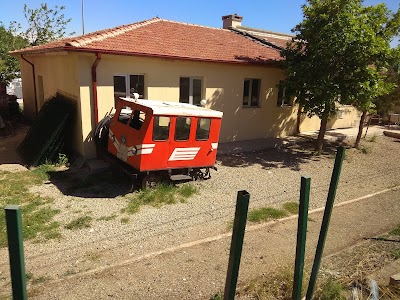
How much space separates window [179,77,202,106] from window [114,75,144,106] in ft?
5.10

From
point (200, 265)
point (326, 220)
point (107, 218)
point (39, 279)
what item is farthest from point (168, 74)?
point (326, 220)

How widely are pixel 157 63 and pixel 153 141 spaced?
407 centimetres

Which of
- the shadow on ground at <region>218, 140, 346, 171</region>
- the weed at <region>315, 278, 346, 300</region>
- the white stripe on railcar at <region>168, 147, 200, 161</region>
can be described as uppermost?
the white stripe on railcar at <region>168, 147, 200, 161</region>

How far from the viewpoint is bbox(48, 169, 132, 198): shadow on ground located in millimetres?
7957

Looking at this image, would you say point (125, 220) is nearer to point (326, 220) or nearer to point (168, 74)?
point (326, 220)

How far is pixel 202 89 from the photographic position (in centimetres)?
1205

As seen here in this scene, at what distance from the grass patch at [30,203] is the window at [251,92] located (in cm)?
792

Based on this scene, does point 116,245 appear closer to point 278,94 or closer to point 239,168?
point 239,168

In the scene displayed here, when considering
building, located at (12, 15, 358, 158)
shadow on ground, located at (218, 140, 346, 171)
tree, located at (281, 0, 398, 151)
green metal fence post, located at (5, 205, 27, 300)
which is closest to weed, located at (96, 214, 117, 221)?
building, located at (12, 15, 358, 158)

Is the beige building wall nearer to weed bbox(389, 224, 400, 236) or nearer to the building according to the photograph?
the building

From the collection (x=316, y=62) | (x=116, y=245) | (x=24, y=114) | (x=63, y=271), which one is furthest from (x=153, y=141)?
(x=24, y=114)

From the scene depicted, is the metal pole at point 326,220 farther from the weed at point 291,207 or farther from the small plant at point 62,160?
the small plant at point 62,160

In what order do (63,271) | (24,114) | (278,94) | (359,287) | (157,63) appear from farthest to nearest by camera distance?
(24,114)
(278,94)
(157,63)
(63,271)
(359,287)

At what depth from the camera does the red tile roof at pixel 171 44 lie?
31.6 ft
